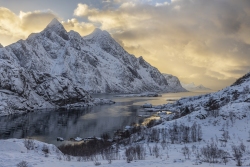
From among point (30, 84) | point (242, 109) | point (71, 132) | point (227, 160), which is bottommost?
point (71, 132)

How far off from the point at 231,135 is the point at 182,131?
19.8 feet

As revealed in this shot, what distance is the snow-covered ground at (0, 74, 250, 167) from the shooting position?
58.5ft

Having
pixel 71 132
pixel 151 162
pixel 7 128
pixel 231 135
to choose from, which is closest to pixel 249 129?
pixel 231 135

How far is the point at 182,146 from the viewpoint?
25328 millimetres

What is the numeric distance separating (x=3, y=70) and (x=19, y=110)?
2706 centimetres

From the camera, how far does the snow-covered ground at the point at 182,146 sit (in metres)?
17.8

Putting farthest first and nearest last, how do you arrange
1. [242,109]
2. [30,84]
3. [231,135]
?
[30,84]
[242,109]
[231,135]

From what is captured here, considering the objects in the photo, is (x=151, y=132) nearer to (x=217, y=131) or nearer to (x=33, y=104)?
(x=217, y=131)

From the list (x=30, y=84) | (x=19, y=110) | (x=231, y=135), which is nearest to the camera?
(x=231, y=135)

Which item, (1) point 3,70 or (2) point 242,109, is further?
(1) point 3,70

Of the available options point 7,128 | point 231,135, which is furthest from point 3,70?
point 231,135

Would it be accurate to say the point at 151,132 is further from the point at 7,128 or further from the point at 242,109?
the point at 7,128

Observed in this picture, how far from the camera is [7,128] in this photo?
6981 centimetres

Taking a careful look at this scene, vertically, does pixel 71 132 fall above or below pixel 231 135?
below
